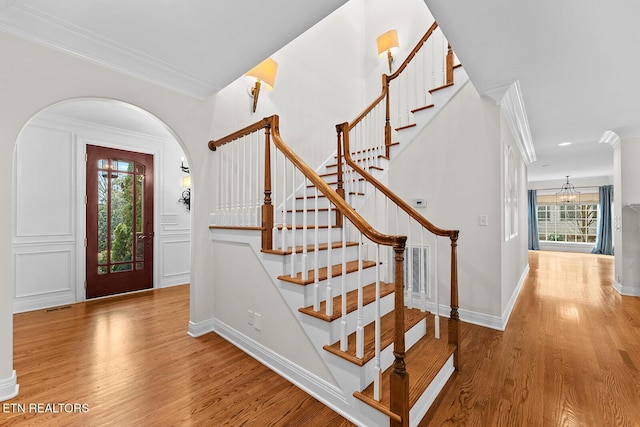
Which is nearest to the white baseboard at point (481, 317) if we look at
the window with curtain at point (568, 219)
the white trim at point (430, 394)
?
the white trim at point (430, 394)

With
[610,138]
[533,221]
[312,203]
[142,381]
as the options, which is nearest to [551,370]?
[312,203]

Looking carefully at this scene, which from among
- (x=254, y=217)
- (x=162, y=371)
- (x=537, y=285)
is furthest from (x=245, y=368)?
(x=537, y=285)

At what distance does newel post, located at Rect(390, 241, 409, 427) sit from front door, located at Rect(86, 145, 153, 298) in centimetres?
442

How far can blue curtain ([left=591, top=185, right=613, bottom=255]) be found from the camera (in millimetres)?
8539

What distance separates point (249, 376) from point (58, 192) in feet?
12.2

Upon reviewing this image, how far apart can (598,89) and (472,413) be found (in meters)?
3.29

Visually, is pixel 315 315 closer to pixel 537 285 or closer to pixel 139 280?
pixel 139 280

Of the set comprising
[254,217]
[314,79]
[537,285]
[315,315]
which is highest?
[314,79]

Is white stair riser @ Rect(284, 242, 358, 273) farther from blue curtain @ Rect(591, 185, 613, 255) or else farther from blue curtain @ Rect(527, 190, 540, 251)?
blue curtain @ Rect(591, 185, 613, 255)

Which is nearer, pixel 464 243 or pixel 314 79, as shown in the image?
pixel 464 243

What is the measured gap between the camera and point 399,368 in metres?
1.44

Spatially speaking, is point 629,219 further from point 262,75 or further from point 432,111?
point 262,75

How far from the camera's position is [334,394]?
69.1 inches

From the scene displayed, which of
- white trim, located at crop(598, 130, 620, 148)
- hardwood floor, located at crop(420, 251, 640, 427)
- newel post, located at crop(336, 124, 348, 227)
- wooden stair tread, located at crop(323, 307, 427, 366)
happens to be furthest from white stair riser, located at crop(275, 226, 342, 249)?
white trim, located at crop(598, 130, 620, 148)
